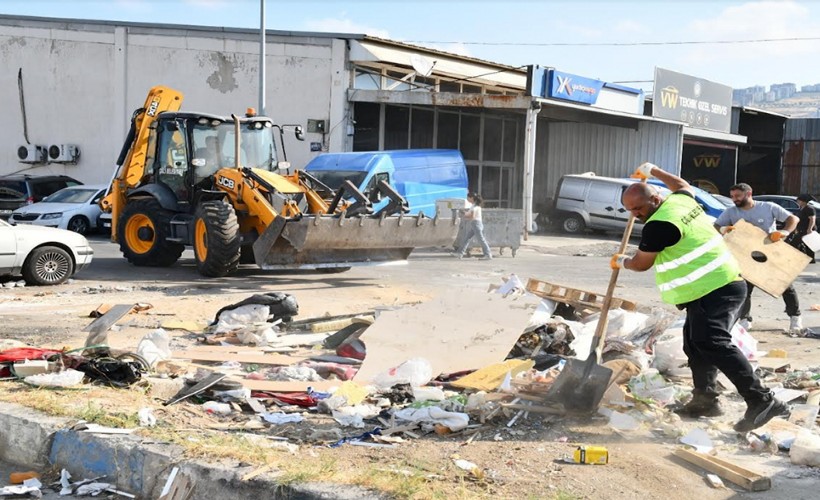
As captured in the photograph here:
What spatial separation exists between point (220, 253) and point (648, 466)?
9312 millimetres

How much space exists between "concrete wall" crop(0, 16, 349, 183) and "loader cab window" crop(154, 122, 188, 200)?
379 inches

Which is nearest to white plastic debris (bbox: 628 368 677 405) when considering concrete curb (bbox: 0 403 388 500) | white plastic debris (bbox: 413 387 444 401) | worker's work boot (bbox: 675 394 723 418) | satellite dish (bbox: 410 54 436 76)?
worker's work boot (bbox: 675 394 723 418)

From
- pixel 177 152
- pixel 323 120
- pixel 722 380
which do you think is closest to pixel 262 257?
pixel 177 152

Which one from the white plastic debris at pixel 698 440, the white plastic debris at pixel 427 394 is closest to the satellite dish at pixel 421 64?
the white plastic debris at pixel 427 394

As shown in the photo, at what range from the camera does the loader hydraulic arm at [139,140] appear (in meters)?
14.8

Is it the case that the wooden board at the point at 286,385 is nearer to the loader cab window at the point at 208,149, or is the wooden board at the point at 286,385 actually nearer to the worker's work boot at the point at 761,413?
the worker's work boot at the point at 761,413

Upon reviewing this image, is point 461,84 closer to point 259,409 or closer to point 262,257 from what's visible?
point 262,257

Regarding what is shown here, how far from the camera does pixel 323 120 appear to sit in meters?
24.0

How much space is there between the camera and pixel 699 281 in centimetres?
552

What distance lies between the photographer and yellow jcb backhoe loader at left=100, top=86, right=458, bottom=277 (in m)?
12.8

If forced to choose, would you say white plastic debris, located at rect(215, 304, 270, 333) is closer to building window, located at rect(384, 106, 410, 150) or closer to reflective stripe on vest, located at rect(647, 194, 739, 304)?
reflective stripe on vest, located at rect(647, 194, 739, 304)

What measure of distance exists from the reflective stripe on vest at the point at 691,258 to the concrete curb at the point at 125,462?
8.18ft

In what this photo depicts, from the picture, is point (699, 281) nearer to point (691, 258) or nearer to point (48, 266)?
point (691, 258)

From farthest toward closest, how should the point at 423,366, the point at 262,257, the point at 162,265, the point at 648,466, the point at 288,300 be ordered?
the point at 162,265
the point at 262,257
the point at 288,300
the point at 423,366
the point at 648,466
